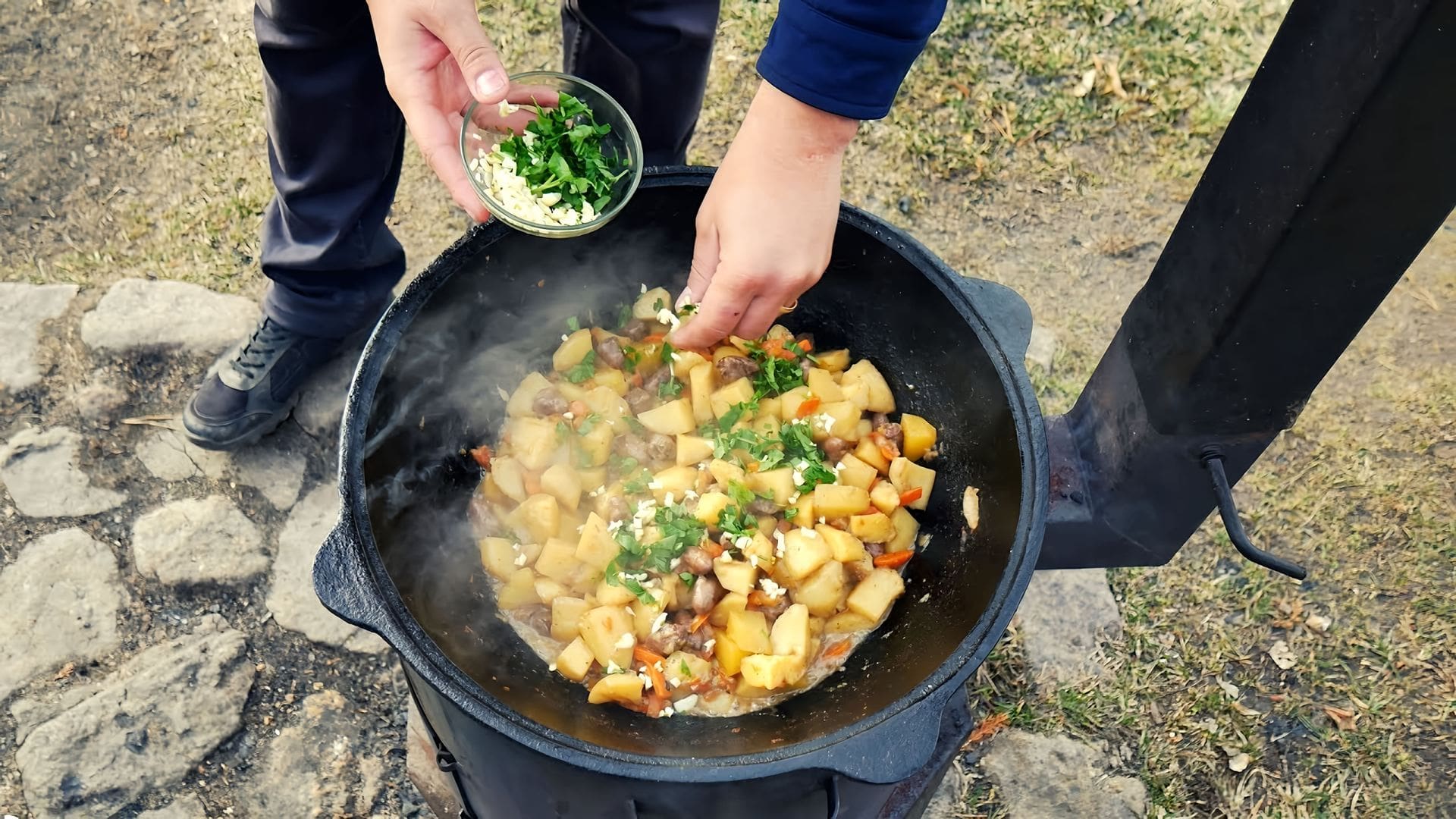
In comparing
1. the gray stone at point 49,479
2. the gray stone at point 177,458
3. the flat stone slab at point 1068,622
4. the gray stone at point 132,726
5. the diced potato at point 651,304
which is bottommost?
the gray stone at point 132,726

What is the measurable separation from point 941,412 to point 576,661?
3.99 ft

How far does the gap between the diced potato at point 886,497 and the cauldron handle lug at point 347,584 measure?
1326 mm

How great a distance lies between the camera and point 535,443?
2.78 m

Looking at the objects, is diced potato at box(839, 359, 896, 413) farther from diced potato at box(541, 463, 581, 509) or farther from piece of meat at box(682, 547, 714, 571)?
diced potato at box(541, 463, 581, 509)

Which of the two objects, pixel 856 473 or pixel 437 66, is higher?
pixel 437 66

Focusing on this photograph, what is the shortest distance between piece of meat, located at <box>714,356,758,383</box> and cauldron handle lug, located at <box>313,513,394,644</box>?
47.6 inches

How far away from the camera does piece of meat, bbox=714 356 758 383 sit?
9.67ft

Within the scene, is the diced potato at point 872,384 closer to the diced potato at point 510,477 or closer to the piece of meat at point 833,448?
the piece of meat at point 833,448

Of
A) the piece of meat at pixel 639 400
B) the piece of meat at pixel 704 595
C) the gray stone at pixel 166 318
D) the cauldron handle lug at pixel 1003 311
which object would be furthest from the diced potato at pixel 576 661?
the gray stone at pixel 166 318

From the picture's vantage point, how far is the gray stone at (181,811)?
2998 mm

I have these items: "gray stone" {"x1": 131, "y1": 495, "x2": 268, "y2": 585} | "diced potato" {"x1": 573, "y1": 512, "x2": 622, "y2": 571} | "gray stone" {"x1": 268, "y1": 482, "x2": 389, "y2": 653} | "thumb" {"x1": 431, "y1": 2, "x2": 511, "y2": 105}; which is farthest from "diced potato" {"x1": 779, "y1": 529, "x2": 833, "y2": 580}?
"gray stone" {"x1": 131, "y1": 495, "x2": 268, "y2": 585}

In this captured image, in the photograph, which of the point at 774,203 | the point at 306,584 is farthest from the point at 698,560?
the point at 306,584

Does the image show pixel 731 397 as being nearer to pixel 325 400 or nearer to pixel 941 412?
pixel 941 412

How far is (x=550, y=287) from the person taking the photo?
2922 mm
